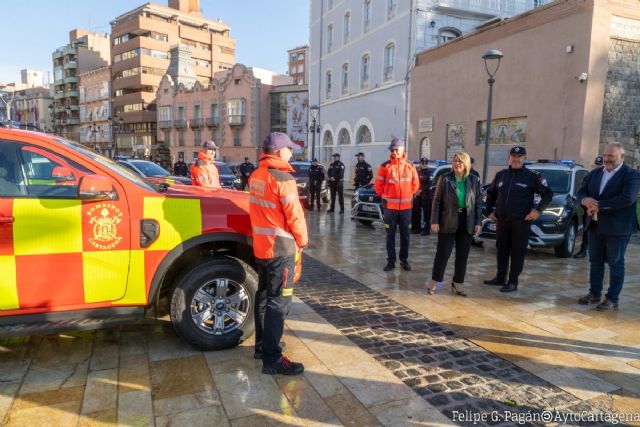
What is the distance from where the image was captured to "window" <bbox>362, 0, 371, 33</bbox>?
27625 mm

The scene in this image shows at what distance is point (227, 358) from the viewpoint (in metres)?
3.83

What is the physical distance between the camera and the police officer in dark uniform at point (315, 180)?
14.9 metres

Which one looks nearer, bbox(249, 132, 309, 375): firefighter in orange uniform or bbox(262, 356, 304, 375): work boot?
bbox(249, 132, 309, 375): firefighter in orange uniform

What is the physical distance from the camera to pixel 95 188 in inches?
128

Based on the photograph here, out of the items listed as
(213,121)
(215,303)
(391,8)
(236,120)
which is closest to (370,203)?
(215,303)

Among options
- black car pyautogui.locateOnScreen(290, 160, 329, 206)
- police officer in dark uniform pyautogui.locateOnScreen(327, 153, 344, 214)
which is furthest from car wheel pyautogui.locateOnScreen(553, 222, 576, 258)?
black car pyautogui.locateOnScreen(290, 160, 329, 206)

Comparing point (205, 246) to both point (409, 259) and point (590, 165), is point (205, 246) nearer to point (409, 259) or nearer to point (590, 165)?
point (409, 259)

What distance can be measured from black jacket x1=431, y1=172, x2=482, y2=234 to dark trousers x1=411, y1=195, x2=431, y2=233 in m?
4.79

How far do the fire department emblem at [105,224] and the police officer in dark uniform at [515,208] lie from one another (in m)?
4.67

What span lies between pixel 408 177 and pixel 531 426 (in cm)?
437

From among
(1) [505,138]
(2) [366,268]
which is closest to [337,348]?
(2) [366,268]

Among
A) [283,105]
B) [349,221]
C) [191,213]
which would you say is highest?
[283,105]

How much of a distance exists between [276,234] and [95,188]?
1.34 m

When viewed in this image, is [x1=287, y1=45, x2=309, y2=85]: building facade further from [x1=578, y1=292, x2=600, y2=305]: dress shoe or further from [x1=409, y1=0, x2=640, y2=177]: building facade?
[x1=578, y1=292, x2=600, y2=305]: dress shoe
